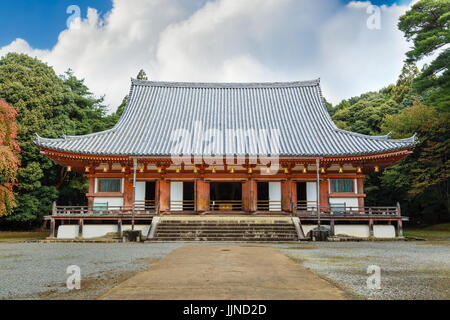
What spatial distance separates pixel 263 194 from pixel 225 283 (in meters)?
14.2

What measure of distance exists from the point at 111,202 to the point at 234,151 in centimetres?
758

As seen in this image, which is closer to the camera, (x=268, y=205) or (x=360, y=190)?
(x=360, y=190)

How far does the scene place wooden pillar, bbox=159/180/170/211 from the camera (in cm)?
1748

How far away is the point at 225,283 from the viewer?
478cm

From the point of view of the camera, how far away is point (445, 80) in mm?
21859

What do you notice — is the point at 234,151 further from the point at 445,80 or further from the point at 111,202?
the point at 445,80

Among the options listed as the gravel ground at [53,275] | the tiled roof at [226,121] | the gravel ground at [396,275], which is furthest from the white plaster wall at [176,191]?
the gravel ground at [396,275]

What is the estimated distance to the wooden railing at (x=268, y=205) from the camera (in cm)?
1791

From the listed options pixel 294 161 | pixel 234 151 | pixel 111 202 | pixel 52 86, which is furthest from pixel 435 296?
pixel 52 86

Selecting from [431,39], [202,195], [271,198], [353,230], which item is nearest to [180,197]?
[202,195]

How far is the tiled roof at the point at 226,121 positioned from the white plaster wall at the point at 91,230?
12.3 ft

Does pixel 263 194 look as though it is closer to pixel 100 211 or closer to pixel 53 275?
pixel 100 211

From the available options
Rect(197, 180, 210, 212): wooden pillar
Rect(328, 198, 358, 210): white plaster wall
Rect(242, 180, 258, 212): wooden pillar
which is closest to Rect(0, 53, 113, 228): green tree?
Rect(197, 180, 210, 212): wooden pillar

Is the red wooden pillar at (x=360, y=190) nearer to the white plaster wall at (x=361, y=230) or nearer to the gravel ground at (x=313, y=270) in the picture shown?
the white plaster wall at (x=361, y=230)
